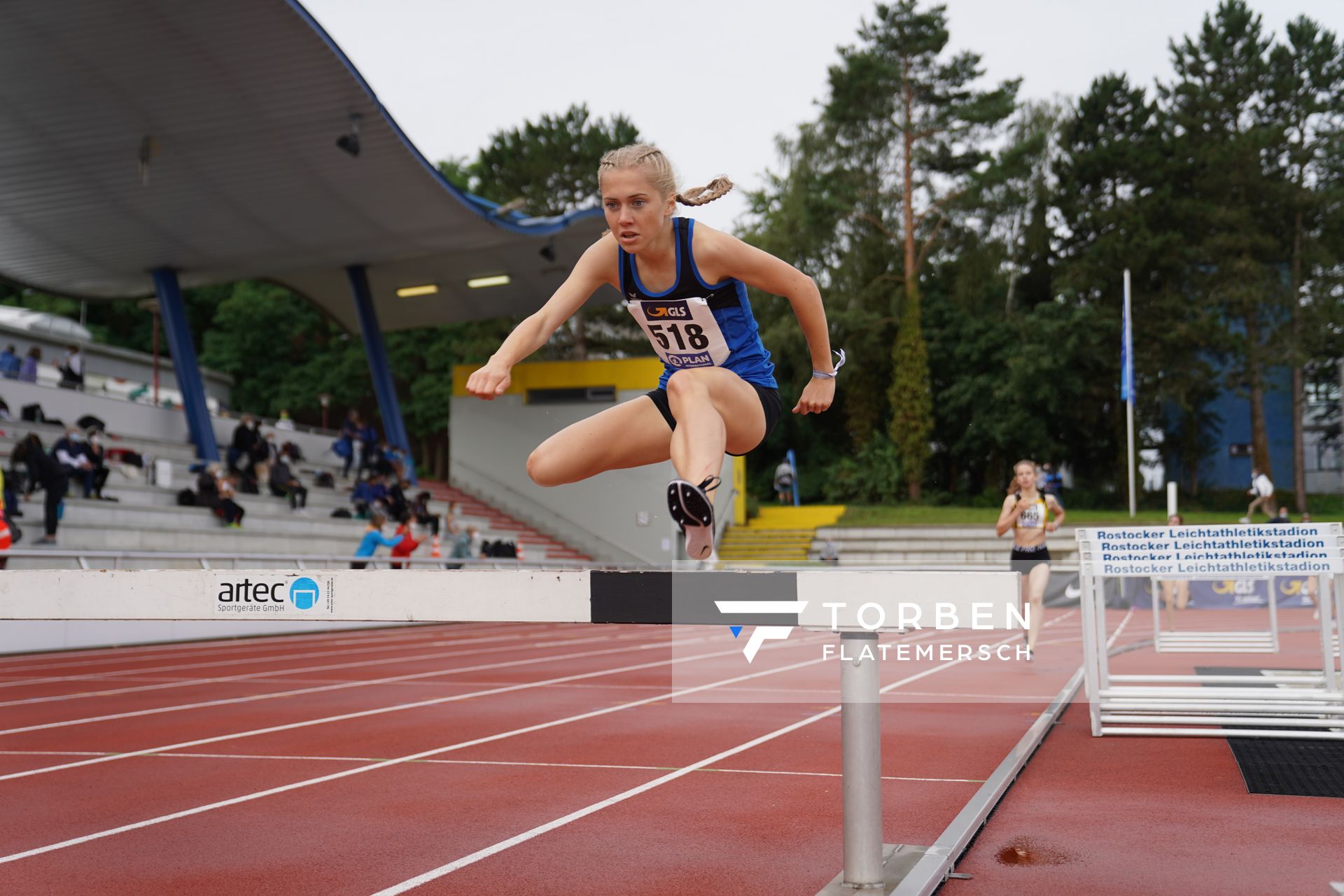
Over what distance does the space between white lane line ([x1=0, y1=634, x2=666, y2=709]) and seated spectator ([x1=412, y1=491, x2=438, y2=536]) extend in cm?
471

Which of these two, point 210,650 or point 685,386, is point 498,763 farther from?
point 210,650

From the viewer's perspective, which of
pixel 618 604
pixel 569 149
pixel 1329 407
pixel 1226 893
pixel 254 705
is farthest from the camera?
pixel 569 149

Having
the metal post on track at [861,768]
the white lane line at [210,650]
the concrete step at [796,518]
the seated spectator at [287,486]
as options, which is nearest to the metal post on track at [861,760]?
the metal post on track at [861,768]

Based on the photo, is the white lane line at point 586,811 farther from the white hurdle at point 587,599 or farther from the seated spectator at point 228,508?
the seated spectator at point 228,508

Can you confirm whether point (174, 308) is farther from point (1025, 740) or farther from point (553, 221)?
point (1025, 740)

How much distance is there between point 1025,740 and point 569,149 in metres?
36.5

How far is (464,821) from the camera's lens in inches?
205

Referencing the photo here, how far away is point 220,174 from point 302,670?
1145cm

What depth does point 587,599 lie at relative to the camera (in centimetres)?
315

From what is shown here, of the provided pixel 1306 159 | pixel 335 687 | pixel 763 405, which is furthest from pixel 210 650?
pixel 1306 159

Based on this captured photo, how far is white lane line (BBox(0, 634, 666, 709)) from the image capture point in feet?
31.5

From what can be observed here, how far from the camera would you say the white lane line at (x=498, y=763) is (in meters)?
6.09

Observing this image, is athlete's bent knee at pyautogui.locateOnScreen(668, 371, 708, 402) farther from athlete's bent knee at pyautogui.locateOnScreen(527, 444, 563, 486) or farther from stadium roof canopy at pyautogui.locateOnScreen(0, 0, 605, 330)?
stadium roof canopy at pyautogui.locateOnScreen(0, 0, 605, 330)

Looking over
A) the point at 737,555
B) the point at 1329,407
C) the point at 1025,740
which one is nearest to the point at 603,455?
the point at 1025,740
